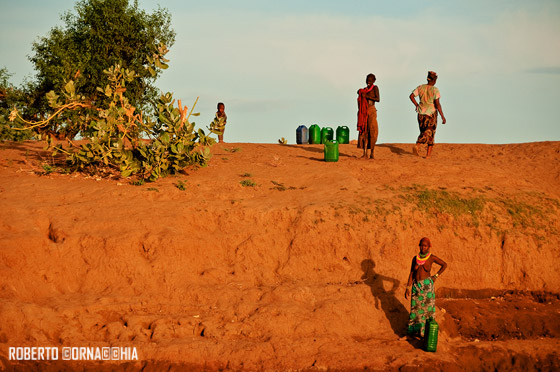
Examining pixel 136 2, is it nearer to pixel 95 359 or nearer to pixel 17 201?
pixel 17 201

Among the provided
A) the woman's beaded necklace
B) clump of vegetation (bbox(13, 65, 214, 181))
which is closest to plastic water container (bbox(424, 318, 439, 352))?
the woman's beaded necklace

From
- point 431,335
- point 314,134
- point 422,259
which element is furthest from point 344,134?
point 431,335

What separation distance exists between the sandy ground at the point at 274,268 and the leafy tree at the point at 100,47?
7.94 meters

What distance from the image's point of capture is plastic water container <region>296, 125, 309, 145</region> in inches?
599

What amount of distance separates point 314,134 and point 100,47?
7.90m

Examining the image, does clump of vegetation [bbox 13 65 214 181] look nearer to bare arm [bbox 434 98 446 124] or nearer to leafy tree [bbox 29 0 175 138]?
bare arm [bbox 434 98 446 124]

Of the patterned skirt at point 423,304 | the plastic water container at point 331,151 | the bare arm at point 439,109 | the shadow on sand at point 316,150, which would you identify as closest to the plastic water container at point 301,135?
the shadow on sand at point 316,150

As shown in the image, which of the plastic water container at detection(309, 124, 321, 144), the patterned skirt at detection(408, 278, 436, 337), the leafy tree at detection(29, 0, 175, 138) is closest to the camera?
the patterned skirt at detection(408, 278, 436, 337)

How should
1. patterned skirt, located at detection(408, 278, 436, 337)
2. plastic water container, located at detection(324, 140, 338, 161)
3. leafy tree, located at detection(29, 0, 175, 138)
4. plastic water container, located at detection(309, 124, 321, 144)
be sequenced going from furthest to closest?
leafy tree, located at detection(29, 0, 175, 138), plastic water container, located at detection(309, 124, 321, 144), plastic water container, located at detection(324, 140, 338, 161), patterned skirt, located at detection(408, 278, 436, 337)

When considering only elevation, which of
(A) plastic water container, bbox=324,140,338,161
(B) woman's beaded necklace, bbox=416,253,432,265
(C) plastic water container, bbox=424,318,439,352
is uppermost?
(A) plastic water container, bbox=324,140,338,161

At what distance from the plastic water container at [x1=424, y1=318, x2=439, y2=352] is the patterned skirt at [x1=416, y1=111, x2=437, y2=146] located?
6421 millimetres

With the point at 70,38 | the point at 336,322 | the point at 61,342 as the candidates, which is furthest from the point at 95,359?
the point at 70,38

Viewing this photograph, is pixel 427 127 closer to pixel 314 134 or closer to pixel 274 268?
pixel 314 134

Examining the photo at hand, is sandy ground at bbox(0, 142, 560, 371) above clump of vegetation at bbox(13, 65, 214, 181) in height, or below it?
below
